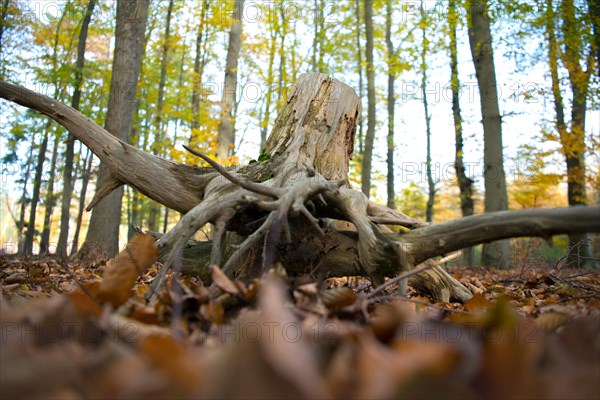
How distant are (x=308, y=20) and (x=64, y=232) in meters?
14.9

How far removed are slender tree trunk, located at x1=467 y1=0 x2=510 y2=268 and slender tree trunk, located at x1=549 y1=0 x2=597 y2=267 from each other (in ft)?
4.88

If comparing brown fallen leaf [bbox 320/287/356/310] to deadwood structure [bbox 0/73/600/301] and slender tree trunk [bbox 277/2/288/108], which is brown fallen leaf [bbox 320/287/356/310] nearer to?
deadwood structure [bbox 0/73/600/301]

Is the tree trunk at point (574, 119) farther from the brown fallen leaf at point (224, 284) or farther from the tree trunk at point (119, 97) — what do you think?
the brown fallen leaf at point (224, 284)

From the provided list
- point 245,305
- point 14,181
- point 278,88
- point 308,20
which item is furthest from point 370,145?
point 14,181

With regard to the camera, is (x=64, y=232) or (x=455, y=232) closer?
(x=455, y=232)

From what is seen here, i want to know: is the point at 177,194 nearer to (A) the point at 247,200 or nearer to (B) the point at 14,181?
(A) the point at 247,200

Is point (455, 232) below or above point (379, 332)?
above

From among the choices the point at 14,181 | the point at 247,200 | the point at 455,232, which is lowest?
the point at 455,232

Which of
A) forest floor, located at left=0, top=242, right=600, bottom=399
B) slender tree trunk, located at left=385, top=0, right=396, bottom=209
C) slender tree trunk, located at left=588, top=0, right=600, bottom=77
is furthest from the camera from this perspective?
slender tree trunk, located at left=385, top=0, right=396, bottom=209

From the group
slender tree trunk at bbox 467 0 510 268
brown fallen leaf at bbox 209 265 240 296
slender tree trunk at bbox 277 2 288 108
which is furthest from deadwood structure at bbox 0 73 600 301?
slender tree trunk at bbox 277 2 288 108

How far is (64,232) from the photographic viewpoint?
11.5 meters

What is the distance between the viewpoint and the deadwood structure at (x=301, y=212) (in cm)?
180

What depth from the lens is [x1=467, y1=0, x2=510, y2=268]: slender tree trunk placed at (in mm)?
8898

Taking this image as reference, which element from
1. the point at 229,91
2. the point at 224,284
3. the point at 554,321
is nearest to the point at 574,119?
the point at 229,91
